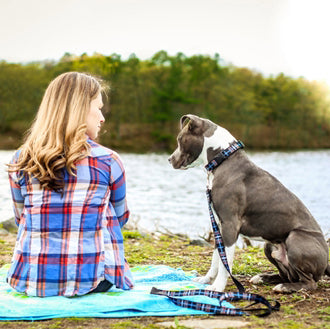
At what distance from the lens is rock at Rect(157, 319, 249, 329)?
3.79 m

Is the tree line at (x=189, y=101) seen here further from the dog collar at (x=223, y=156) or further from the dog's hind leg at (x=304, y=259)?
the dog's hind leg at (x=304, y=259)

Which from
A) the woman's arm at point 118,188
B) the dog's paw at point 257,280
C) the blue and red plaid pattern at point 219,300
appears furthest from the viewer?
the dog's paw at point 257,280

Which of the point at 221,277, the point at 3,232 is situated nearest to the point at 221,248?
the point at 221,277

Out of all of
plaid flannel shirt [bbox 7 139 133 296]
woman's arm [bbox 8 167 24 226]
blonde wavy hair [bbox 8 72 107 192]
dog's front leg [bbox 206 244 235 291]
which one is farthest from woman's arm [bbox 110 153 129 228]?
dog's front leg [bbox 206 244 235 291]

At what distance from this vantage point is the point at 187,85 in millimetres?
64625

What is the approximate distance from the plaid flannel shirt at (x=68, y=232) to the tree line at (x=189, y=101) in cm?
4900

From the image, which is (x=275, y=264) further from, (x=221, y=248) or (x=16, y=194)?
(x=16, y=194)

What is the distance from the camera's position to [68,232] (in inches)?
165

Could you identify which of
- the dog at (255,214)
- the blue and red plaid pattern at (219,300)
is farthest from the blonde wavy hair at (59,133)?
the blue and red plaid pattern at (219,300)

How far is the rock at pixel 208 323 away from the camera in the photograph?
3791 mm

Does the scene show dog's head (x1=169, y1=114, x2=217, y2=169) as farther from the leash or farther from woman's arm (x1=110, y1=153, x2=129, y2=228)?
woman's arm (x1=110, y1=153, x2=129, y2=228)

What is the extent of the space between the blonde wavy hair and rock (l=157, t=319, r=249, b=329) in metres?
1.53

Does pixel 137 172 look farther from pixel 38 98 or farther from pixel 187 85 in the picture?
pixel 187 85

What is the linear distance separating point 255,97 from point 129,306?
66992 mm
